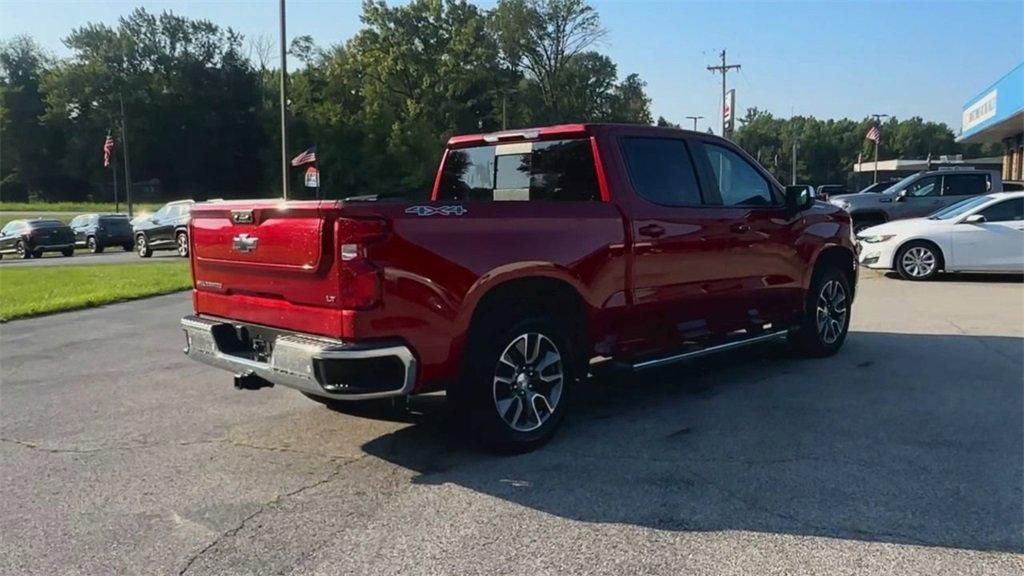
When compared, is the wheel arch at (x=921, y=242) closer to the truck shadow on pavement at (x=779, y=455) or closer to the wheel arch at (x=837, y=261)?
the wheel arch at (x=837, y=261)

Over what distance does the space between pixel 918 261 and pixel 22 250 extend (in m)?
31.4

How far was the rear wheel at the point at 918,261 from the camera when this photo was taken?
551 inches

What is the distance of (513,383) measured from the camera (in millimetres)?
4891

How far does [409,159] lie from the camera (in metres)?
67.8

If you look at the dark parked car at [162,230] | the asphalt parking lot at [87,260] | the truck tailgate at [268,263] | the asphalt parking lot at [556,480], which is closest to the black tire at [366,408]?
the asphalt parking lot at [556,480]

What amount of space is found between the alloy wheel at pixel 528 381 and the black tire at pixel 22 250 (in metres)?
31.5

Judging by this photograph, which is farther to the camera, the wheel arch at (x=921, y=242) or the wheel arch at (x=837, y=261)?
the wheel arch at (x=921, y=242)

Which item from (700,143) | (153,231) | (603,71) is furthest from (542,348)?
(603,71)

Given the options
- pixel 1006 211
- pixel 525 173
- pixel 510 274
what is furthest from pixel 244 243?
pixel 1006 211

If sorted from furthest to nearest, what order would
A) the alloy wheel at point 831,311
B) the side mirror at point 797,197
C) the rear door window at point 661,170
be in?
the alloy wheel at point 831,311 → the side mirror at point 797,197 → the rear door window at point 661,170

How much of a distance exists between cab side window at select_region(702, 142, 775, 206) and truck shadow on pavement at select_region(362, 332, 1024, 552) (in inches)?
60.3

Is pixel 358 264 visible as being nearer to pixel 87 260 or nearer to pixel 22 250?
pixel 87 260

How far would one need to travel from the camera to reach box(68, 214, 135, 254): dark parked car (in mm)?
32156

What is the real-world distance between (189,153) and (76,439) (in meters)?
79.2
